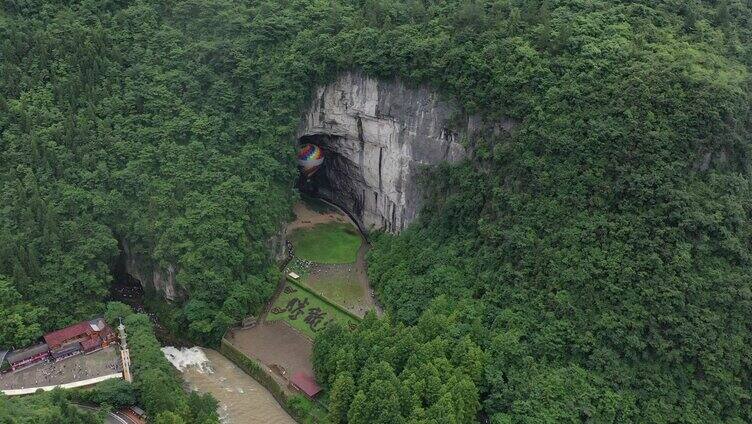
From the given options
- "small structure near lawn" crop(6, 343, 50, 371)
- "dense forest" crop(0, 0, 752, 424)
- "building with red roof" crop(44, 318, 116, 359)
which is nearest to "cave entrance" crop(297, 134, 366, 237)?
"dense forest" crop(0, 0, 752, 424)

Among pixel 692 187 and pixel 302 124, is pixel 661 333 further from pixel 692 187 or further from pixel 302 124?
pixel 302 124

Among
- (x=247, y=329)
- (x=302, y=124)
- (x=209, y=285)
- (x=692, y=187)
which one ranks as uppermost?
(x=692, y=187)

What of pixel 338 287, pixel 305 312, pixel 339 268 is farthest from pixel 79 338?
pixel 339 268

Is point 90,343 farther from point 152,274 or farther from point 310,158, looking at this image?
point 310,158

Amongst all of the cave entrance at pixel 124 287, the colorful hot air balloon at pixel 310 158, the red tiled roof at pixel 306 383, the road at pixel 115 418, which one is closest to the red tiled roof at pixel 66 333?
the road at pixel 115 418

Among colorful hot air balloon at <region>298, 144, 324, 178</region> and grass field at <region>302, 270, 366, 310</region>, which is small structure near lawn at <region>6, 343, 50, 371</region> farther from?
colorful hot air balloon at <region>298, 144, 324, 178</region>

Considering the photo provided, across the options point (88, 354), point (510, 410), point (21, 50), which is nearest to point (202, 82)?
point (21, 50)
